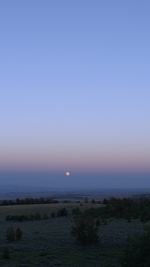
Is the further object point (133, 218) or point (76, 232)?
point (133, 218)

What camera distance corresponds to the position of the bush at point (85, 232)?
16.7 meters

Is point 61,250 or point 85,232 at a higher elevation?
point 85,232

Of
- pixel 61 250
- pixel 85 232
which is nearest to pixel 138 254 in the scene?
pixel 61 250

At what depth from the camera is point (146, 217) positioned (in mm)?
24500

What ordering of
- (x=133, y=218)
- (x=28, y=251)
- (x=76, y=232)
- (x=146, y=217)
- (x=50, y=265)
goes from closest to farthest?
(x=50, y=265) < (x=28, y=251) < (x=76, y=232) < (x=146, y=217) < (x=133, y=218)

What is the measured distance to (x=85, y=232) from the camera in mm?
17297

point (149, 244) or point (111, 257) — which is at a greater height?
point (149, 244)

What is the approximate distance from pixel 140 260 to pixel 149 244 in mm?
683

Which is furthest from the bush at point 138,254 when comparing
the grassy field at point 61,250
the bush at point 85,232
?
the bush at point 85,232

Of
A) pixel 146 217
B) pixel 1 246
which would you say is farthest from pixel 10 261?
pixel 146 217

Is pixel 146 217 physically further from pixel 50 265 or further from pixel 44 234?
pixel 50 265

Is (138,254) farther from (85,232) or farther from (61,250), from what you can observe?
(85,232)

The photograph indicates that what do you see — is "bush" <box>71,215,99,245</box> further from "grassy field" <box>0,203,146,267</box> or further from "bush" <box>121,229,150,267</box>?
"bush" <box>121,229,150,267</box>

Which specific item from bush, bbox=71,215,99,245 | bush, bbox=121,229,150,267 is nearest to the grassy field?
bush, bbox=71,215,99,245
